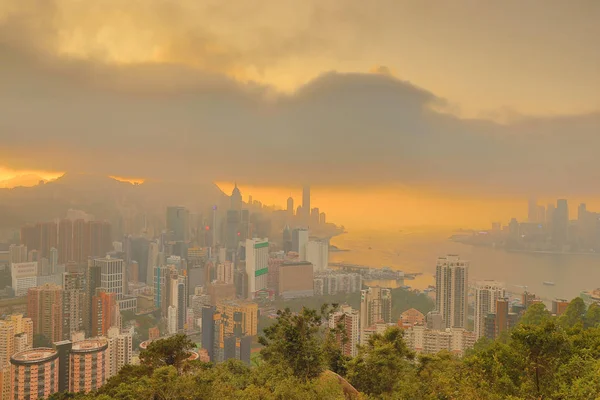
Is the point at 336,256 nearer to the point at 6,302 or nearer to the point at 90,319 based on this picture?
the point at 90,319

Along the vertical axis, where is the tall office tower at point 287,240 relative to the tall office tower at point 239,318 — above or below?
above

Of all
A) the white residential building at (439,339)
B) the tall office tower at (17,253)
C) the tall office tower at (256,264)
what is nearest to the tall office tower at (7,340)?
the tall office tower at (17,253)

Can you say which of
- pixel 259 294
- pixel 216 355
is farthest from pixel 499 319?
pixel 259 294

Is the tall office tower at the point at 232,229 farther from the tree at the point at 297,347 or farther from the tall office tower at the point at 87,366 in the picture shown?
the tree at the point at 297,347

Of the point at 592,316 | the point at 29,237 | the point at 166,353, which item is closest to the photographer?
the point at 166,353

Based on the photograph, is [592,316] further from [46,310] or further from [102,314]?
[46,310]

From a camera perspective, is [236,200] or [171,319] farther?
[236,200]

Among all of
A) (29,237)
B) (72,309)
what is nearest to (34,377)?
(72,309)
